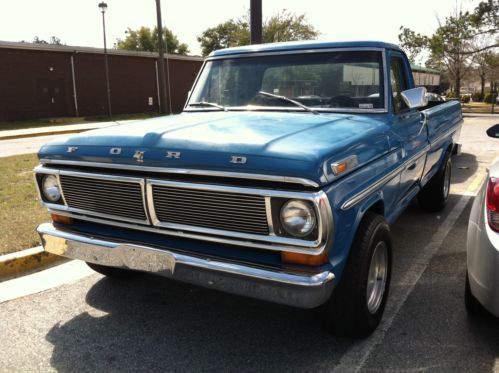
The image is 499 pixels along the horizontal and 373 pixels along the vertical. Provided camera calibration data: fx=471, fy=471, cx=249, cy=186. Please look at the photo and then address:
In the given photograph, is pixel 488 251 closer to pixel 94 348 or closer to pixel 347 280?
pixel 347 280

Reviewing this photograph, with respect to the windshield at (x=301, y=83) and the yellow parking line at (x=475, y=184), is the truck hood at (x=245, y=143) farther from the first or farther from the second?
the yellow parking line at (x=475, y=184)

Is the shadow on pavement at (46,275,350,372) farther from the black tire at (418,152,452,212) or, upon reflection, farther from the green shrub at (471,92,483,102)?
the green shrub at (471,92,483,102)

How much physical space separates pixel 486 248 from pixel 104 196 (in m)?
2.28

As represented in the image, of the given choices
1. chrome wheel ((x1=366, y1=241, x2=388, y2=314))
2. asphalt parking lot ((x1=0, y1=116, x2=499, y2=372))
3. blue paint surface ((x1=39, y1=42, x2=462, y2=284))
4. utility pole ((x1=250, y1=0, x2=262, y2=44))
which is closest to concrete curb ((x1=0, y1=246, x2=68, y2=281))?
asphalt parking lot ((x1=0, y1=116, x2=499, y2=372))

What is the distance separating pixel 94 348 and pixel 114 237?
→ 27.5 inches

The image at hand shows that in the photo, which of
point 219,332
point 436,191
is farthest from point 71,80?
point 219,332

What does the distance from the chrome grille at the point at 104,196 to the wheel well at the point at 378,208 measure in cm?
149

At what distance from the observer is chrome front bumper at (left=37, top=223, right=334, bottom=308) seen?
239 cm

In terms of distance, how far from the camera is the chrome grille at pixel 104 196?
2.87 m

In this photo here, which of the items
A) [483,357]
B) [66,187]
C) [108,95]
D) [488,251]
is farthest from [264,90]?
[108,95]

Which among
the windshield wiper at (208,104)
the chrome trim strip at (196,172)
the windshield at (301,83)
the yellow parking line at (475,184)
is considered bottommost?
the yellow parking line at (475,184)

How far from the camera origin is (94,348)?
2.95 metres

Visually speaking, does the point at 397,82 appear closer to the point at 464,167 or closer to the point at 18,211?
the point at 18,211

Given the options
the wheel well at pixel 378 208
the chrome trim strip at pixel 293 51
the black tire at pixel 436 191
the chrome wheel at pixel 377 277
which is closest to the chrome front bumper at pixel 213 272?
the chrome wheel at pixel 377 277
